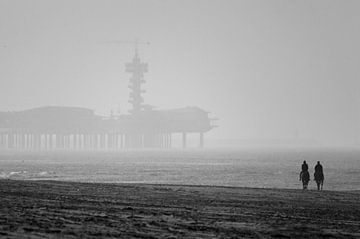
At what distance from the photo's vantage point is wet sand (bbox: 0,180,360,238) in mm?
15445

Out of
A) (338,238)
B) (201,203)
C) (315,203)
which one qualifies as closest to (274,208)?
(201,203)

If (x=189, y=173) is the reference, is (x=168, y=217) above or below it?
below

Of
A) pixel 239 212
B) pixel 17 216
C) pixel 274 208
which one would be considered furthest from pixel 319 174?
pixel 17 216

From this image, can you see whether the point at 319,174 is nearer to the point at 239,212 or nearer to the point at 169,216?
the point at 239,212

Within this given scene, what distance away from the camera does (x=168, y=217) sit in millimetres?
18703

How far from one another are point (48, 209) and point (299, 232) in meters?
6.33

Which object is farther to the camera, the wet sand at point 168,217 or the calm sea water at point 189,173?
the calm sea water at point 189,173

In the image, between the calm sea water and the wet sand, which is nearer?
the wet sand

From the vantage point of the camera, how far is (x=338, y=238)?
16125 millimetres

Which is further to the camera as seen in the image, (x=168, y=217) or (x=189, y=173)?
(x=189, y=173)

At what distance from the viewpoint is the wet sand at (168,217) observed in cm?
1545

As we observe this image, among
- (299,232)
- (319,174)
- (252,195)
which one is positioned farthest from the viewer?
(319,174)

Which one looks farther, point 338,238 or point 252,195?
point 252,195

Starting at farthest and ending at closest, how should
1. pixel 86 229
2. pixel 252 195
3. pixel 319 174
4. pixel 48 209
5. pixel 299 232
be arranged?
pixel 319 174
pixel 252 195
pixel 48 209
pixel 299 232
pixel 86 229
